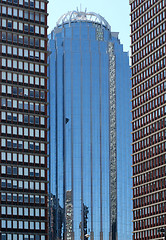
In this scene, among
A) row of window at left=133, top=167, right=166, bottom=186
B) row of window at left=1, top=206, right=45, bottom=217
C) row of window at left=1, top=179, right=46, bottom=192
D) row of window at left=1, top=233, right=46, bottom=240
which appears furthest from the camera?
row of window at left=133, top=167, right=166, bottom=186

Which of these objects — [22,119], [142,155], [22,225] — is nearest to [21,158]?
[22,119]

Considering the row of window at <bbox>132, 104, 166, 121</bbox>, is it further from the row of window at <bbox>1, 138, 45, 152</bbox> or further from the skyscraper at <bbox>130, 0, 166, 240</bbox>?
Result: the row of window at <bbox>1, 138, 45, 152</bbox>

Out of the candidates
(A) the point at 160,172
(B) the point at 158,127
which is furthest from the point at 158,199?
(B) the point at 158,127

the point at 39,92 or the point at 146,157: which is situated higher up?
the point at 39,92

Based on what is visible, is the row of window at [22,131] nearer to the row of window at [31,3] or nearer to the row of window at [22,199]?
the row of window at [22,199]

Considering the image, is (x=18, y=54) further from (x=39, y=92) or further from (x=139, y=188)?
(x=139, y=188)

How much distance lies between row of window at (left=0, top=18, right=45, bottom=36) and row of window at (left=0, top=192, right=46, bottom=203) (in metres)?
47.4

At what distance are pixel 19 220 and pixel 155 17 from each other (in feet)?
236

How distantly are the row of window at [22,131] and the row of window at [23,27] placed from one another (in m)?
28.7

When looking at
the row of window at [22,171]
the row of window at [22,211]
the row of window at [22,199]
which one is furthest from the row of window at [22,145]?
the row of window at [22,211]

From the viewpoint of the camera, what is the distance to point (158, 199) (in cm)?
18400

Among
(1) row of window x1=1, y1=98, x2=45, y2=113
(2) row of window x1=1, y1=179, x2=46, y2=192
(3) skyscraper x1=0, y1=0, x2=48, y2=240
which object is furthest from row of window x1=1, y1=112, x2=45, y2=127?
(2) row of window x1=1, y1=179, x2=46, y2=192

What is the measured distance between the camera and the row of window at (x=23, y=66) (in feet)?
607

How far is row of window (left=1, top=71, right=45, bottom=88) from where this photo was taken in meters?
184
